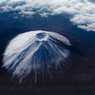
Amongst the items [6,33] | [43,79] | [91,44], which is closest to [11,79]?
[43,79]

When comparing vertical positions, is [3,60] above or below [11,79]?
above

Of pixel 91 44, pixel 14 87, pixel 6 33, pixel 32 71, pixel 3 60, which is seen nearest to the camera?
pixel 14 87

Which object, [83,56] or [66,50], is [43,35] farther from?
[83,56]

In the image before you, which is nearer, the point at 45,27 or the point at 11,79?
the point at 11,79

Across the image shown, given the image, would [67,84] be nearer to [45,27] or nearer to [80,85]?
[80,85]

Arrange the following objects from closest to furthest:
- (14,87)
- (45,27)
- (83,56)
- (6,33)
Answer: (14,87)
(83,56)
(6,33)
(45,27)

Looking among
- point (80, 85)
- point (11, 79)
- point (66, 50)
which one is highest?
point (66, 50)

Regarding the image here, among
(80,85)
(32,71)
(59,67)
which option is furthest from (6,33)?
(80,85)
